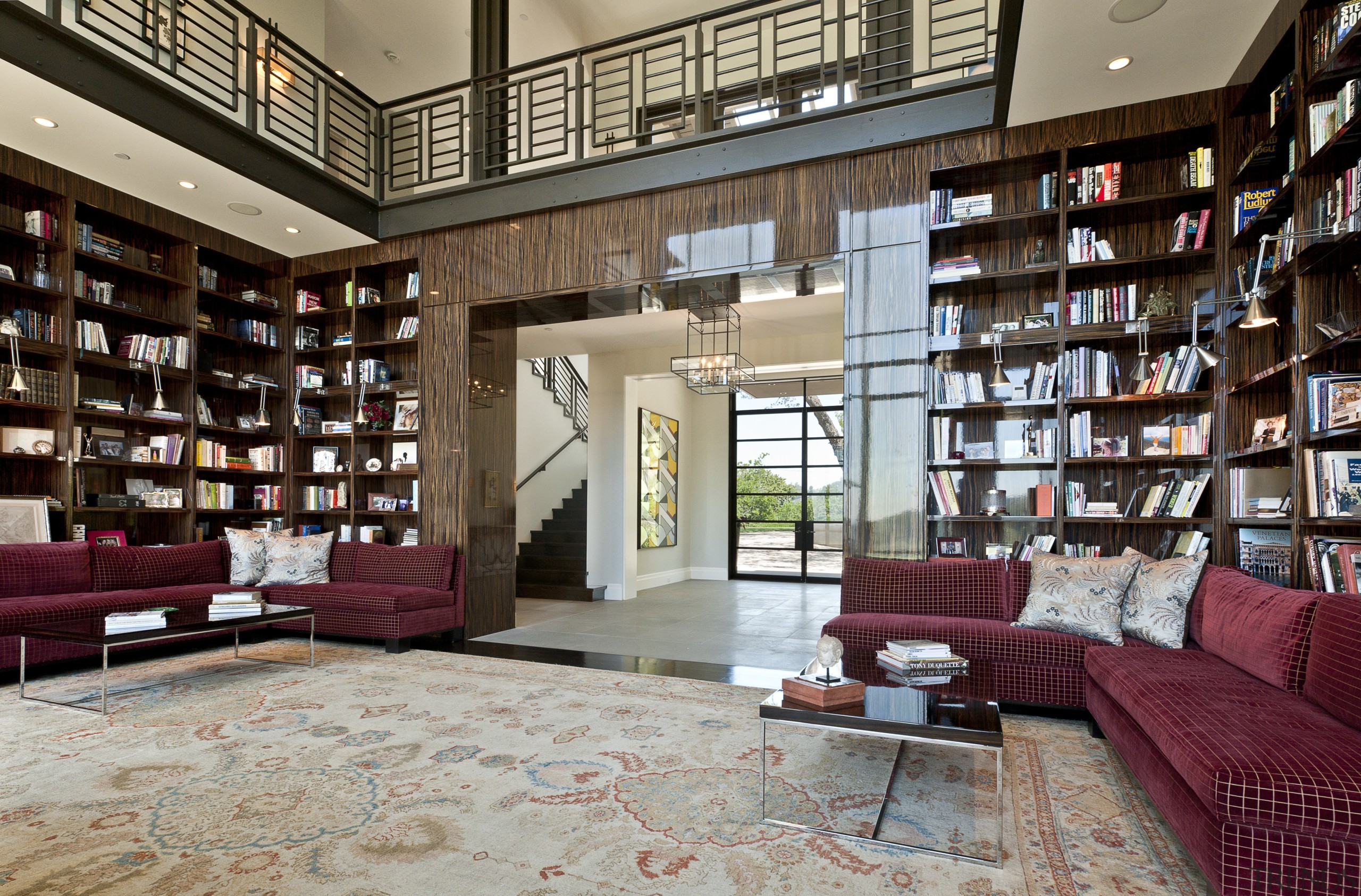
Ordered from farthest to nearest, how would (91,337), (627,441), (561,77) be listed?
(627,441), (561,77), (91,337)

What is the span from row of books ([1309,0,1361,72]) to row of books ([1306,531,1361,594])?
6.20 ft

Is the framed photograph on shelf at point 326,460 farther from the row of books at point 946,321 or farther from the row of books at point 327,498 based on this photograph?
the row of books at point 946,321

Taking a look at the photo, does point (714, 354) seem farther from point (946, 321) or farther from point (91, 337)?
point (91, 337)

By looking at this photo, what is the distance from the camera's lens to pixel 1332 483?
2.99 metres

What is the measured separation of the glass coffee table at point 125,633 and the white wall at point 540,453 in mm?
5033

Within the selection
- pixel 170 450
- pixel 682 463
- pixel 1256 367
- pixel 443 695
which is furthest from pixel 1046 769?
pixel 682 463

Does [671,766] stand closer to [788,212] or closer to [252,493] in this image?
[788,212]

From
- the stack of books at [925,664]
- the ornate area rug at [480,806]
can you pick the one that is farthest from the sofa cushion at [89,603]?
the stack of books at [925,664]

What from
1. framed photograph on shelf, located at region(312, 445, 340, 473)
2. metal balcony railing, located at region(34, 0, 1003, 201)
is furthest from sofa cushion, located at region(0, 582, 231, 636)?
metal balcony railing, located at region(34, 0, 1003, 201)

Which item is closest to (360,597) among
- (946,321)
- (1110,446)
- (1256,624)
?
(946,321)

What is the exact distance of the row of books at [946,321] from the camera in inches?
187

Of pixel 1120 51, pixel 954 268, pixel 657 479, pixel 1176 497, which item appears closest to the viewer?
pixel 1120 51

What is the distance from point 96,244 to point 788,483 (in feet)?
27.7

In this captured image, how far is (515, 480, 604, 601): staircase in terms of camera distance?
9.02 m
